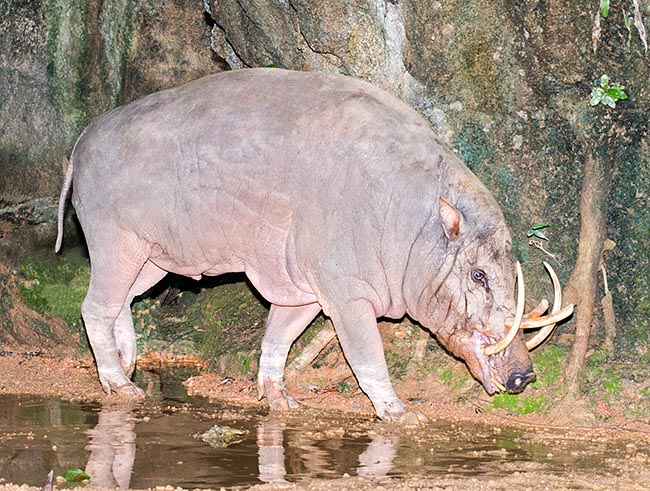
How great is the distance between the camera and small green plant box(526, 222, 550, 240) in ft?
28.1

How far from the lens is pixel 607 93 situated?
27.4 feet

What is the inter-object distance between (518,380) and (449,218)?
1.15 metres

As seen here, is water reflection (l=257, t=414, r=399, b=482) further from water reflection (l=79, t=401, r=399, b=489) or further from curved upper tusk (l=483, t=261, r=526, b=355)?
curved upper tusk (l=483, t=261, r=526, b=355)

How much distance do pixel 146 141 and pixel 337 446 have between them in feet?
8.91

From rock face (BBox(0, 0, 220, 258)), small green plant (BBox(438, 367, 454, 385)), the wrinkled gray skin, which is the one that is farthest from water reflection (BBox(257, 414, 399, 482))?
rock face (BBox(0, 0, 220, 258))

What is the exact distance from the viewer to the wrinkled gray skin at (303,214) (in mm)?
7797

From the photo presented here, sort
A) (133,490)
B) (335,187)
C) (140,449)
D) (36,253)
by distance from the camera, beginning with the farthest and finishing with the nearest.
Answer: (36,253)
(335,187)
(140,449)
(133,490)

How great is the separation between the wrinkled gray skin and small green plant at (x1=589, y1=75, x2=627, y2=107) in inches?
47.2

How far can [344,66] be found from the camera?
8.94 metres

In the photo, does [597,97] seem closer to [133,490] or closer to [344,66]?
[344,66]

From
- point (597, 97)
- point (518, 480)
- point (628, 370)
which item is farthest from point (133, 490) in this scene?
point (597, 97)

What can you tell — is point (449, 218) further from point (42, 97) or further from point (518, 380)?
point (42, 97)

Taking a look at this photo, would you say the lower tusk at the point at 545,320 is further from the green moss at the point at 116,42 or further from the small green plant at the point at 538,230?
the green moss at the point at 116,42

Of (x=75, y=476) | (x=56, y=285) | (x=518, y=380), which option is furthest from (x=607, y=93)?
(x=56, y=285)
